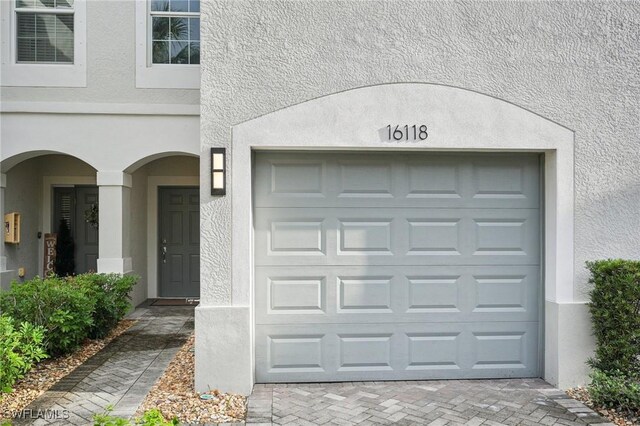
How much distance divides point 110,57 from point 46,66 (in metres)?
1.07

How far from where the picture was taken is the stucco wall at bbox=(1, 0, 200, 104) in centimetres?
789

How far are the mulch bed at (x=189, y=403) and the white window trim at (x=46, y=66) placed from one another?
18.1 ft

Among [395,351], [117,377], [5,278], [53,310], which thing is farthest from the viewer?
[5,278]

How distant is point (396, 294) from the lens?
4.98 metres

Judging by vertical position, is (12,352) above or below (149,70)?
below

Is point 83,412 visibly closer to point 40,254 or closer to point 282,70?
point 282,70

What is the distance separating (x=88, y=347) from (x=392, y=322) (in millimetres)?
4168

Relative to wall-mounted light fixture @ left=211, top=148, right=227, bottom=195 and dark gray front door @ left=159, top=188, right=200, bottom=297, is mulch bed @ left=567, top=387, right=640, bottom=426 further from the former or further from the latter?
dark gray front door @ left=159, top=188, right=200, bottom=297

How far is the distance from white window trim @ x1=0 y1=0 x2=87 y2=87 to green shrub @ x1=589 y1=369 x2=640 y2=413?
8.29 m

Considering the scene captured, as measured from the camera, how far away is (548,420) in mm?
4039

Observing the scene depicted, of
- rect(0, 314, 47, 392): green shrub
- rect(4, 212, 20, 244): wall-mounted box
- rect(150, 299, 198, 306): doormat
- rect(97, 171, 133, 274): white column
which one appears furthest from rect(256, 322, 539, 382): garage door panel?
rect(4, 212, 20, 244): wall-mounted box

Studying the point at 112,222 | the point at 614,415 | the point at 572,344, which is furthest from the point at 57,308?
the point at 614,415

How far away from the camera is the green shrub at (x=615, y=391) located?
412 cm

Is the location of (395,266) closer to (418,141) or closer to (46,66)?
(418,141)
